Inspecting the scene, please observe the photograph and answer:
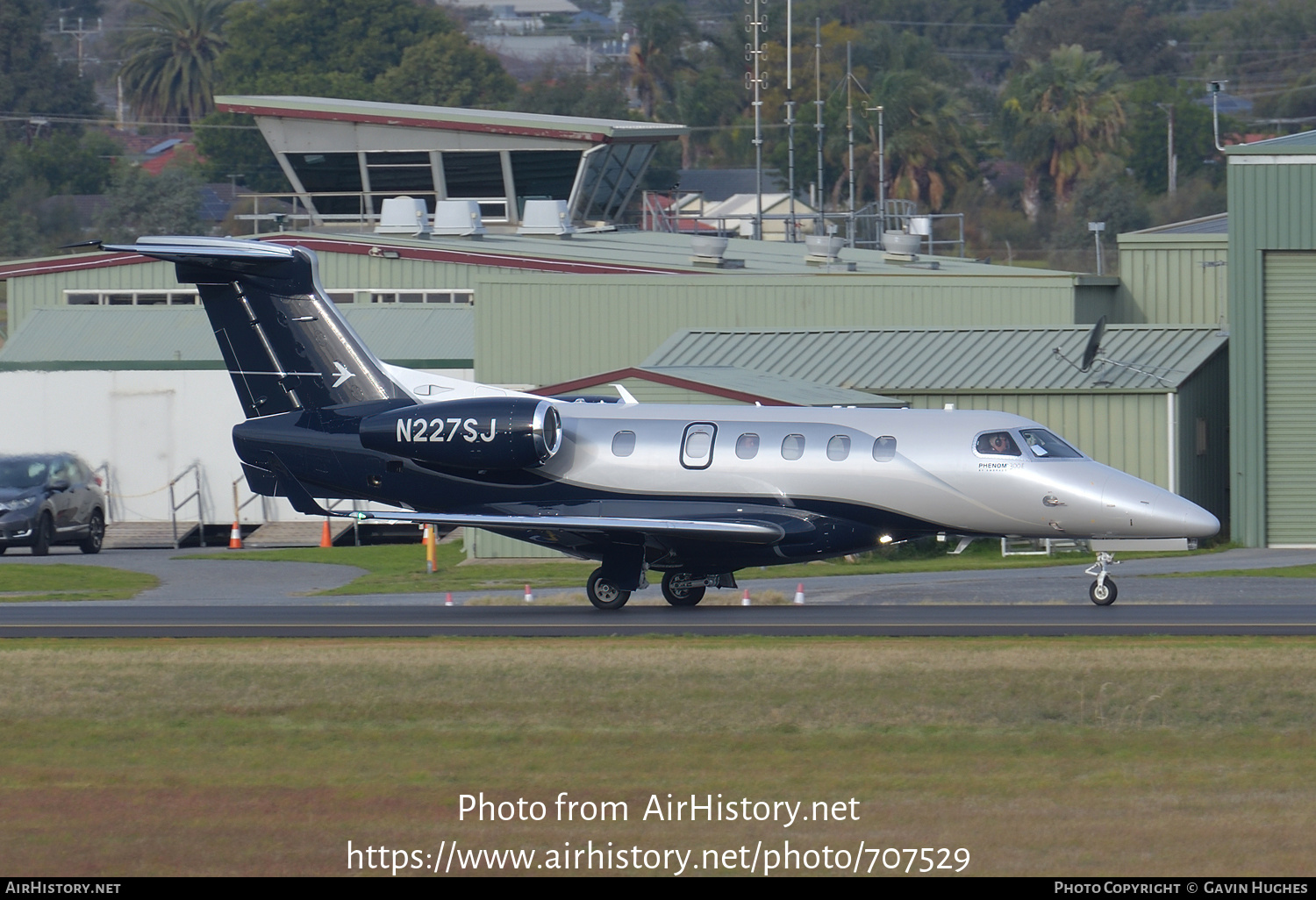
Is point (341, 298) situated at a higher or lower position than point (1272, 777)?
higher

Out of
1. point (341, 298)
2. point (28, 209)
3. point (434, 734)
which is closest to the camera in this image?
point (434, 734)

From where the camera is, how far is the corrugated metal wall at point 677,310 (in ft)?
142

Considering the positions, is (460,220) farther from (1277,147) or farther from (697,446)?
(697,446)

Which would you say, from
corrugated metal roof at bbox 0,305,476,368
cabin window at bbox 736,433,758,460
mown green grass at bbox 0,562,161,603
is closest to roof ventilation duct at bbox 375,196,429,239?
corrugated metal roof at bbox 0,305,476,368

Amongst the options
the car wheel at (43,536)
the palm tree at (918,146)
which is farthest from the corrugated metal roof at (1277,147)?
the palm tree at (918,146)

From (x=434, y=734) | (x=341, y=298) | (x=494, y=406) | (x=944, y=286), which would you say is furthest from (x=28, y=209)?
(x=434, y=734)

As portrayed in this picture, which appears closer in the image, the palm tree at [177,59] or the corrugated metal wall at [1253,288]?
the corrugated metal wall at [1253,288]

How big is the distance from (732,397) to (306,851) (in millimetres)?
24951

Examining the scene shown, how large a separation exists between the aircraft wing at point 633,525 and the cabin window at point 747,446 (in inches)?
38.7

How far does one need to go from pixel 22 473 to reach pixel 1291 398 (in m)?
27.4

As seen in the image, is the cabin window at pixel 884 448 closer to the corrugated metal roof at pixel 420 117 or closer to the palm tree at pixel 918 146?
the corrugated metal roof at pixel 420 117
